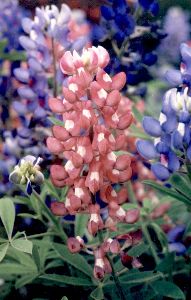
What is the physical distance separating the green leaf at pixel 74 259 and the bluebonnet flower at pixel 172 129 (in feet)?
0.66

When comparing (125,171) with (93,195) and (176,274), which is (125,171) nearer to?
(93,195)

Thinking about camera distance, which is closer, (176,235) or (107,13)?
(176,235)

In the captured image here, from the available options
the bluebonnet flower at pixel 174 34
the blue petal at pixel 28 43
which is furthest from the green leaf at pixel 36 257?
the bluebonnet flower at pixel 174 34

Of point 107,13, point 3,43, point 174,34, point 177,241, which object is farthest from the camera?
point 174,34

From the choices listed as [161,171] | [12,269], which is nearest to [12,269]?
[12,269]

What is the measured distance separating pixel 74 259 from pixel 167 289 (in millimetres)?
165

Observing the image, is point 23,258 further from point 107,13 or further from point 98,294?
point 107,13

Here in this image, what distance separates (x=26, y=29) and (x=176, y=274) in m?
0.58

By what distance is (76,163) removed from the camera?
875 millimetres

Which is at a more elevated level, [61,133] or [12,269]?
[61,133]

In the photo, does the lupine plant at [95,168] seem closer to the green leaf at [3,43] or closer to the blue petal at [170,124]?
the blue petal at [170,124]

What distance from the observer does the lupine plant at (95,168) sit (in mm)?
889

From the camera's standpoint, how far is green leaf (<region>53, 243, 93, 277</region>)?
1.03m

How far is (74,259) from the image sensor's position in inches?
41.3
